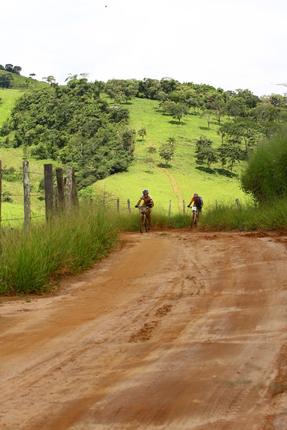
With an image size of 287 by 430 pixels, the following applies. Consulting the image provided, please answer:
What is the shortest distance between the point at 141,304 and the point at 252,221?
1378cm

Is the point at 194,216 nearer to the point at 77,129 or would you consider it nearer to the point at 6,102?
the point at 77,129

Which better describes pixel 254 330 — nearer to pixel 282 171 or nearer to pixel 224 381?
pixel 224 381

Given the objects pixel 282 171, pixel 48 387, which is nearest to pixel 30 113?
pixel 282 171

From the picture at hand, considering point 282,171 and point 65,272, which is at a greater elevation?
point 282,171

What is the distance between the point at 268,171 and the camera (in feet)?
75.9

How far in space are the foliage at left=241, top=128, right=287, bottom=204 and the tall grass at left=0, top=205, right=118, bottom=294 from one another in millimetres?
10318

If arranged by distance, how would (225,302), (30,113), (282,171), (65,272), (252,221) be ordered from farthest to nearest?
1. (30,113)
2. (282,171)
3. (252,221)
4. (65,272)
5. (225,302)

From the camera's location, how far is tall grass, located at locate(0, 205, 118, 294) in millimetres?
8656

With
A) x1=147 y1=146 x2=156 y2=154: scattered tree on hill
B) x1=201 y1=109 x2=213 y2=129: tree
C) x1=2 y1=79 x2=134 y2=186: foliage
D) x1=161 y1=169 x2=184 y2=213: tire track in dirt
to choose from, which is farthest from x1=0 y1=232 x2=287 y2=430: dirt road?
x1=201 y1=109 x2=213 y2=129: tree

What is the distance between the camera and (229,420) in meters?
3.64

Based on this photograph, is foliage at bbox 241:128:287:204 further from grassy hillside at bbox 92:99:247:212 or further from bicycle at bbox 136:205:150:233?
grassy hillside at bbox 92:99:247:212

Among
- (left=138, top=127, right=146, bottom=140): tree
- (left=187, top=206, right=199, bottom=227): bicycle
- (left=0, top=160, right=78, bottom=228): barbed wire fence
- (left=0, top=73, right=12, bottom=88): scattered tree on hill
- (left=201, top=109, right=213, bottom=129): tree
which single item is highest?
(left=0, top=73, right=12, bottom=88): scattered tree on hill

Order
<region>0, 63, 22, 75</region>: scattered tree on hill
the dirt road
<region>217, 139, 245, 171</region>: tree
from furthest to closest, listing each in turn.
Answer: <region>0, 63, 22, 75</region>: scattered tree on hill < <region>217, 139, 245, 171</region>: tree < the dirt road

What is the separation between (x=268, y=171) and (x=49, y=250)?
14968 mm
